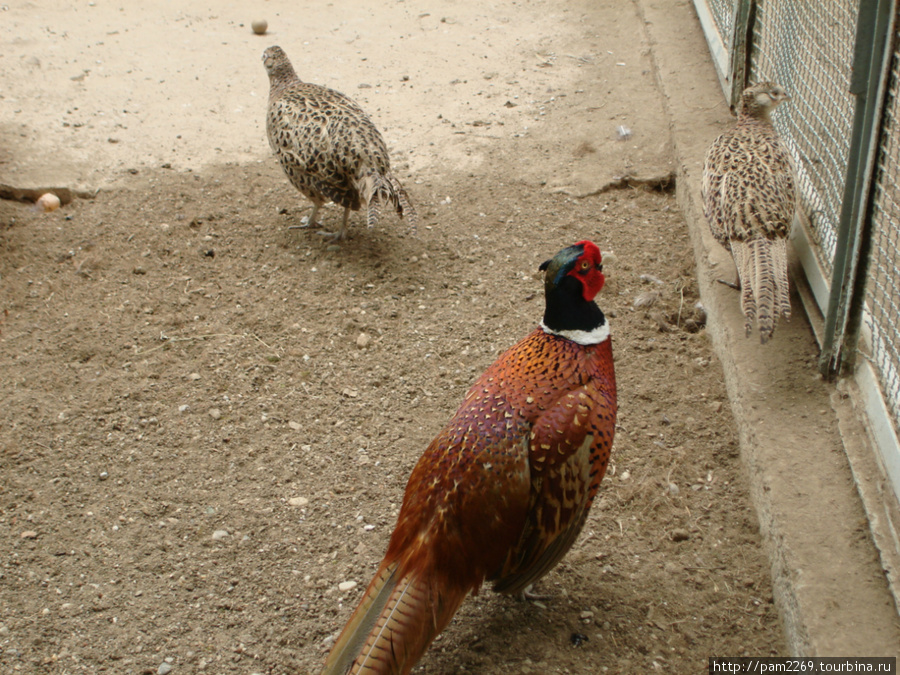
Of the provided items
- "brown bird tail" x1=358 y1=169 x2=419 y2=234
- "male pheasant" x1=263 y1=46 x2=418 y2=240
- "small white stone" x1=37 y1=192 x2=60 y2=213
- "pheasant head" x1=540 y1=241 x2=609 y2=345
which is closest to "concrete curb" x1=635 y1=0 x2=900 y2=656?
"pheasant head" x1=540 y1=241 x2=609 y2=345

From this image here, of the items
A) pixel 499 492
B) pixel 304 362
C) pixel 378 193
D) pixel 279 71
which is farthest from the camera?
pixel 279 71

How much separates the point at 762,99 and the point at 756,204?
89cm

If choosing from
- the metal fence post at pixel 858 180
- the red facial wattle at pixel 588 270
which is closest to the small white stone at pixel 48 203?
the red facial wattle at pixel 588 270

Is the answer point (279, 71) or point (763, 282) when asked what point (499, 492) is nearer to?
point (763, 282)

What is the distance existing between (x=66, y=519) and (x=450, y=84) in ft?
14.2

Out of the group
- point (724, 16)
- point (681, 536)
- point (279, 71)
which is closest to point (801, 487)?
point (681, 536)

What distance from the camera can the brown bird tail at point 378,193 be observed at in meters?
4.03

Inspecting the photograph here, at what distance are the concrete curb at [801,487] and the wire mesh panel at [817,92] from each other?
1.49ft

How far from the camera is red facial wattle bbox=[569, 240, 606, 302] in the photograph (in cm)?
239

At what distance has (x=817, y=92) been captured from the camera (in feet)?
12.7

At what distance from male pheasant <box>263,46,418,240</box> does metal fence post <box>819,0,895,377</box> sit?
2013 millimetres

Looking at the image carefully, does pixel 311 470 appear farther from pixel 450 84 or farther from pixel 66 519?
pixel 450 84

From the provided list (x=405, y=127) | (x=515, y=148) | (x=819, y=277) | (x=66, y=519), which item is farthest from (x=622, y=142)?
(x=66, y=519)

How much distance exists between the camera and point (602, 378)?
2.40 metres
